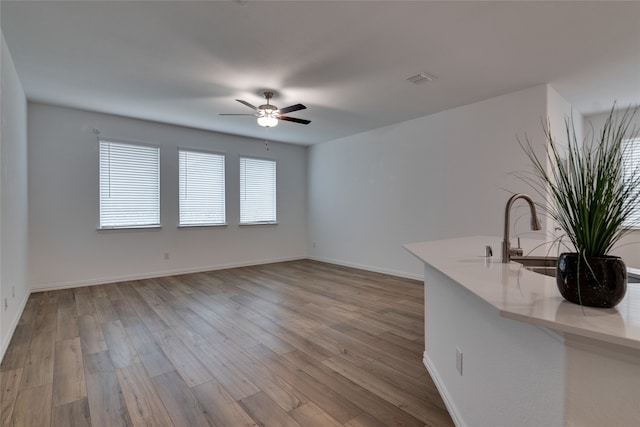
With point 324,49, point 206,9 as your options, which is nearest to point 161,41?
point 206,9

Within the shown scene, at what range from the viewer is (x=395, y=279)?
199 inches

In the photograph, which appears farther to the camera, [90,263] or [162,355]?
[90,263]

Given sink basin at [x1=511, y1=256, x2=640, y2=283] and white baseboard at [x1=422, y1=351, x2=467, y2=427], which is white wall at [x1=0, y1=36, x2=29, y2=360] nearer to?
white baseboard at [x1=422, y1=351, x2=467, y2=427]

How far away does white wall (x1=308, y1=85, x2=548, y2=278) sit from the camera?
3.98 metres

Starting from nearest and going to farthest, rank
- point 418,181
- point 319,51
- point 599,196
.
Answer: point 599,196 → point 319,51 → point 418,181

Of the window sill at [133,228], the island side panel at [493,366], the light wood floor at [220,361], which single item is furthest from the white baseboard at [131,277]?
the island side panel at [493,366]

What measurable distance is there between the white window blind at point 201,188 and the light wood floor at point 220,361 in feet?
6.43

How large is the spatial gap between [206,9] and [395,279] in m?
4.40

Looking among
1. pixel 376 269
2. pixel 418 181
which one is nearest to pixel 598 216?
pixel 418 181

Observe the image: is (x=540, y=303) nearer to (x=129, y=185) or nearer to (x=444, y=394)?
(x=444, y=394)

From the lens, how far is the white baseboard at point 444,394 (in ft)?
5.27

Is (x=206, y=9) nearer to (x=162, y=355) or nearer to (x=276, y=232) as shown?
(x=162, y=355)

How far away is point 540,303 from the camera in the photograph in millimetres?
948

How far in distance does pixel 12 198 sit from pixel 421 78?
4513 millimetres
